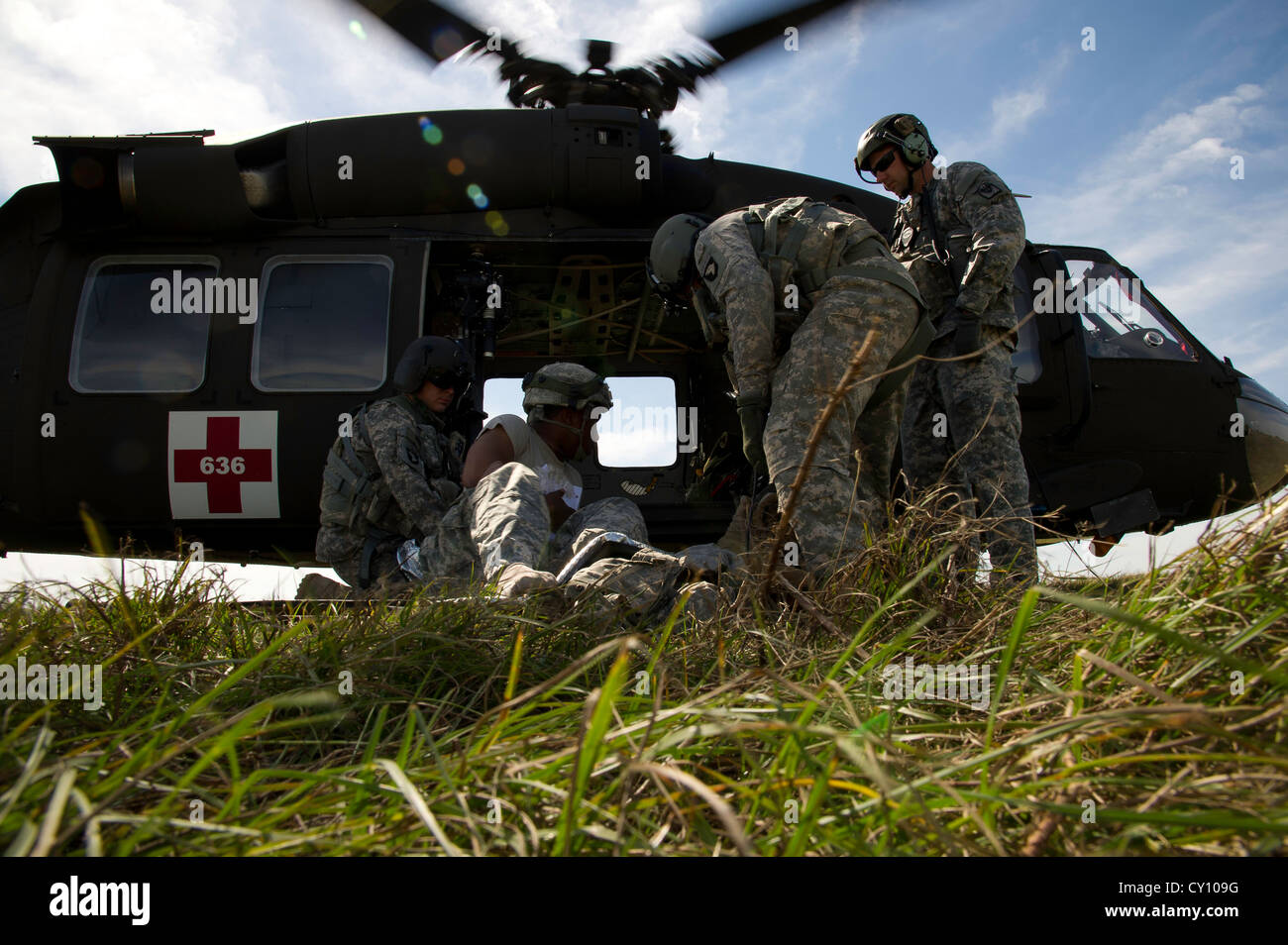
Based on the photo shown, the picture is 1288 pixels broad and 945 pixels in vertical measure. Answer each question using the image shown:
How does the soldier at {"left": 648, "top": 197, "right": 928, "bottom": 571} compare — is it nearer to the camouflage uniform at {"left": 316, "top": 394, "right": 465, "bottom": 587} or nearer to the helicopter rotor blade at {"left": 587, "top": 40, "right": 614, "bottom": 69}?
the camouflage uniform at {"left": 316, "top": 394, "right": 465, "bottom": 587}

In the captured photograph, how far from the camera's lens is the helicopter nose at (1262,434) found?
475 cm

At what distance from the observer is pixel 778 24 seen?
13.8 ft

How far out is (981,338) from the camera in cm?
347

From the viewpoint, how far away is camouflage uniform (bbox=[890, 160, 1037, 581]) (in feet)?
10.9

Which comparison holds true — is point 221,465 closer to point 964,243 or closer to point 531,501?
point 531,501

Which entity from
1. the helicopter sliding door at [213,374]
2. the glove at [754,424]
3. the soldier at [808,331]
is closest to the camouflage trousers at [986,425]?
the soldier at [808,331]

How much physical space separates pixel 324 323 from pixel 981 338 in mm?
3628

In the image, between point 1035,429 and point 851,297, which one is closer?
point 851,297

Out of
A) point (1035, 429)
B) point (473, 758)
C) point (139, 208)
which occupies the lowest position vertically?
point (473, 758)
